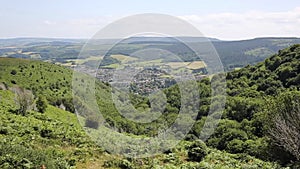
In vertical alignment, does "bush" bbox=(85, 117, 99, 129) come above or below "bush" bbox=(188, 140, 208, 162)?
below

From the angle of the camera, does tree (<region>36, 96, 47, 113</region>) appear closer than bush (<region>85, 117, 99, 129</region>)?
No

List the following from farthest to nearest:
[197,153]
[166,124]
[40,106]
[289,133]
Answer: [40,106] → [166,124] → [197,153] → [289,133]

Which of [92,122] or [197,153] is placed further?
A: [92,122]

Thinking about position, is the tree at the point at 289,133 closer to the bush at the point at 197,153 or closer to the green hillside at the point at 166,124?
the green hillside at the point at 166,124

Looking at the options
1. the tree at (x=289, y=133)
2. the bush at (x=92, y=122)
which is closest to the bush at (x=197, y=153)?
the tree at (x=289, y=133)

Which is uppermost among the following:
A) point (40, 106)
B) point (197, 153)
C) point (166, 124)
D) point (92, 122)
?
point (197, 153)

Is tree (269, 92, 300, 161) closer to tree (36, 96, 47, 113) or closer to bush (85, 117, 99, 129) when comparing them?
bush (85, 117, 99, 129)

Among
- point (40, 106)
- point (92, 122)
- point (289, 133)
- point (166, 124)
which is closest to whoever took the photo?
point (289, 133)

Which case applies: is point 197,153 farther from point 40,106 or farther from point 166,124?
point 40,106

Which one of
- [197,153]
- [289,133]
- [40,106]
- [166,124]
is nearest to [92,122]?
[166,124]

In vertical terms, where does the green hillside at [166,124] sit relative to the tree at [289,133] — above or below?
below

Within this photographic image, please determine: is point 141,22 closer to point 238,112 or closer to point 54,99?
point 238,112

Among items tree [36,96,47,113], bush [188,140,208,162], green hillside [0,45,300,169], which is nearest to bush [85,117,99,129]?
green hillside [0,45,300,169]

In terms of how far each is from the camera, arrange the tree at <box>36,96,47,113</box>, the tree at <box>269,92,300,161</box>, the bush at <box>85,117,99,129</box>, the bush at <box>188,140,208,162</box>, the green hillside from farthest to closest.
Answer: the tree at <box>36,96,47,113</box>
the bush at <box>85,117,99,129</box>
the bush at <box>188,140,208,162</box>
the green hillside
the tree at <box>269,92,300,161</box>
